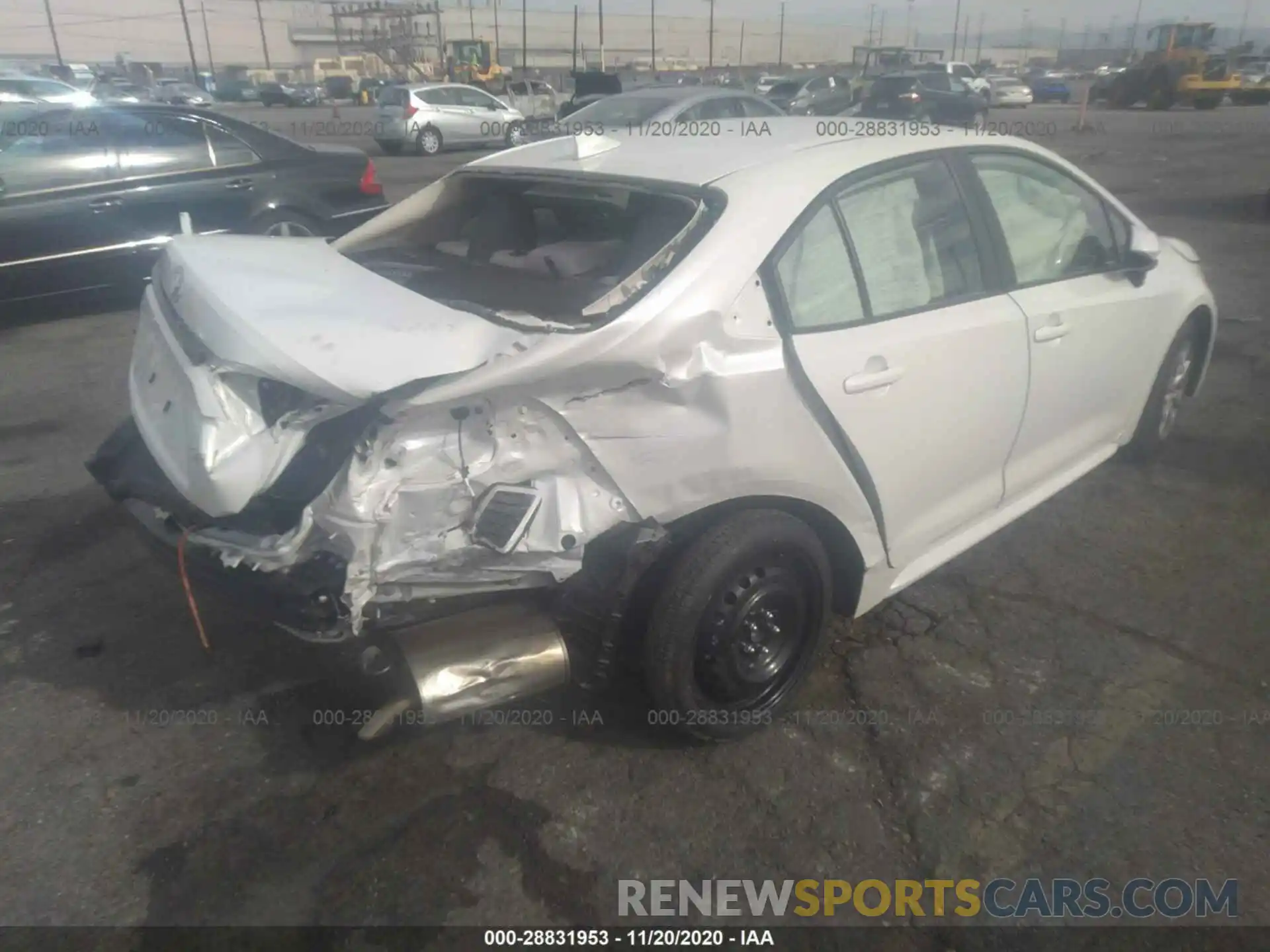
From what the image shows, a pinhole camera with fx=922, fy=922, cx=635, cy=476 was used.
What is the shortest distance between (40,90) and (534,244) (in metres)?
21.0

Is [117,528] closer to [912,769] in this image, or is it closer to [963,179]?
[912,769]

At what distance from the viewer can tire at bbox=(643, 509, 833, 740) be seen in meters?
2.38

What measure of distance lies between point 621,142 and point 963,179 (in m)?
1.18

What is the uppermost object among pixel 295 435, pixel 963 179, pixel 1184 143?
pixel 963 179

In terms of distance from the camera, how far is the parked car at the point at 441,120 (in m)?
21.0

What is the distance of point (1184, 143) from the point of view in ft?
67.0

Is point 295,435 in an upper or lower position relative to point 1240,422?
upper

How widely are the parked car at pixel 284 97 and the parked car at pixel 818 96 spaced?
27.8 m

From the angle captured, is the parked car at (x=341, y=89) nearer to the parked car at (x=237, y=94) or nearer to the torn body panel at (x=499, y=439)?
the parked car at (x=237, y=94)

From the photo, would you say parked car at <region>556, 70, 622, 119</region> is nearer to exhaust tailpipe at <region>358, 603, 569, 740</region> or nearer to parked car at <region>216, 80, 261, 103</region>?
exhaust tailpipe at <region>358, 603, 569, 740</region>

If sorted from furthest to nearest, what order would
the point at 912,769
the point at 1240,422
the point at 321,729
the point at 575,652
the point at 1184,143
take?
the point at 1184,143, the point at 1240,422, the point at 321,729, the point at 912,769, the point at 575,652

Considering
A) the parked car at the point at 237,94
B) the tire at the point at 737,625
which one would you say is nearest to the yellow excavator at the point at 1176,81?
the tire at the point at 737,625

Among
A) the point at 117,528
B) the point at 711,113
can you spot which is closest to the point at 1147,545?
the point at 117,528

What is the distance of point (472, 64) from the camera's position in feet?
148
